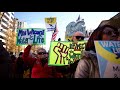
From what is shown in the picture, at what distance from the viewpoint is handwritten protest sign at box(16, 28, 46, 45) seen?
366cm

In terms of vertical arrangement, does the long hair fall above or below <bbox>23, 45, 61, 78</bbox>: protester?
above

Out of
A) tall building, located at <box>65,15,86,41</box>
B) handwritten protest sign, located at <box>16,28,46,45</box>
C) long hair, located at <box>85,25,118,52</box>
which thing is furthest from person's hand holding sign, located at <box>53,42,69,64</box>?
long hair, located at <box>85,25,118,52</box>

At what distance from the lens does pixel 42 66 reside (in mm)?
3615

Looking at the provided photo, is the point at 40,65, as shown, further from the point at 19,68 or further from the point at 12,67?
the point at 12,67

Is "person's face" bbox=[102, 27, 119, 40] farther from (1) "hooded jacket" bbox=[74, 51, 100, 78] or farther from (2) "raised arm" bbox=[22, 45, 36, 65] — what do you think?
(2) "raised arm" bbox=[22, 45, 36, 65]

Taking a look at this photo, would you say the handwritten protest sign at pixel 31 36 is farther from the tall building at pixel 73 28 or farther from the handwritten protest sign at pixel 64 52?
the tall building at pixel 73 28

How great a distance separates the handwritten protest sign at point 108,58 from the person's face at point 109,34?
0.09 metres

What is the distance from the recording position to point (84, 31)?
3.71m

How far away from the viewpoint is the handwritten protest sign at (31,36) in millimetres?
3664

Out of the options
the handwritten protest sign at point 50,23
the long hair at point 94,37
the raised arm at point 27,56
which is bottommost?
the raised arm at point 27,56

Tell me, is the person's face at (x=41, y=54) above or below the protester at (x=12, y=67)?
above

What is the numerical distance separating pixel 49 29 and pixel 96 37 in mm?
1011

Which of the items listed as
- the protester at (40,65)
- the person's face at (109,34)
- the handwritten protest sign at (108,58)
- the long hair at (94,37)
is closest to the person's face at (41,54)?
the protester at (40,65)
